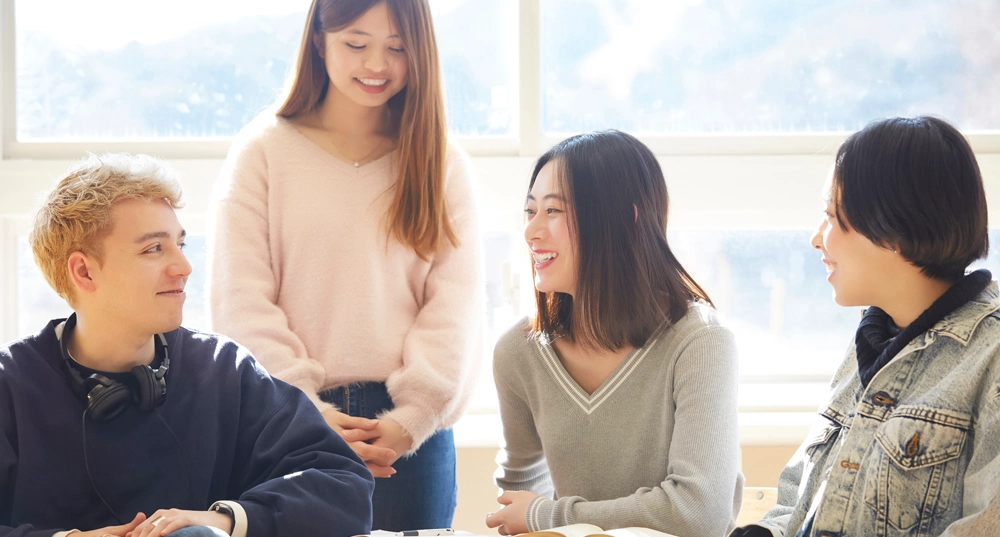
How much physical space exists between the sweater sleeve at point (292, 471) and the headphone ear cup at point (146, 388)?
0.45 ft

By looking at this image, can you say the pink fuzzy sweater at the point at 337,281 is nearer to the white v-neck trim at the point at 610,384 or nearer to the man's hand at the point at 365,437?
the man's hand at the point at 365,437

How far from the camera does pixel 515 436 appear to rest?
5.72 ft

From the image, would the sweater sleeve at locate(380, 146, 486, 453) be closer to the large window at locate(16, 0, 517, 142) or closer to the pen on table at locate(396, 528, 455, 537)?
the pen on table at locate(396, 528, 455, 537)

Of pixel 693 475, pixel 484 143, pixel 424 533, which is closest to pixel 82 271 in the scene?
pixel 424 533

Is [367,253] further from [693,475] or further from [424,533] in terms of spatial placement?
[693,475]

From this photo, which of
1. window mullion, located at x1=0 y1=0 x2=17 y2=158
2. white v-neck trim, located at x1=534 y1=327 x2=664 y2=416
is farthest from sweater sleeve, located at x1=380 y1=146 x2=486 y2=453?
window mullion, located at x1=0 y1=0 x2=17 y2=158

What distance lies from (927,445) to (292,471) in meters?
0.89

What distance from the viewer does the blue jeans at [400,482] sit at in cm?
181

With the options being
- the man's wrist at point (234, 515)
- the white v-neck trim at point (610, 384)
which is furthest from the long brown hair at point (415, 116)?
the man's wrist at point (234, 515)

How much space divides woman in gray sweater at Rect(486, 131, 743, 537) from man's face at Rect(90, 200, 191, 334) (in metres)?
0.62

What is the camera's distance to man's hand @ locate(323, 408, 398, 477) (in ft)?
5.56

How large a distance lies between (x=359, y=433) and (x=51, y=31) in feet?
5.82

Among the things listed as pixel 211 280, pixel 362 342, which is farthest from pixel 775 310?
pixel 211 280

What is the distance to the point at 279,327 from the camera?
1774 millimetres
